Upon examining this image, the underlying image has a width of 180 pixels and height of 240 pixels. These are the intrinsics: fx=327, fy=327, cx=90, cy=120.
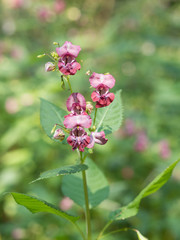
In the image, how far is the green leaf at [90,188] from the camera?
1158 millimetres

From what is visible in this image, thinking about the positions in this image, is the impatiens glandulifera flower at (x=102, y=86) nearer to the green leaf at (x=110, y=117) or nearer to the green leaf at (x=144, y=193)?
the green leaf at (x=110, y=117)

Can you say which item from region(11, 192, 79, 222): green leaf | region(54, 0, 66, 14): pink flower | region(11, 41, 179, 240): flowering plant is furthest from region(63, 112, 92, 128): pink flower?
region(54, 0, 66, 14): pink flower

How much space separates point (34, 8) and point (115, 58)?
1594 mm

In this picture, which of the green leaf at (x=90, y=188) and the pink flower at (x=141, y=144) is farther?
the pink flower at (x=141, y=144)

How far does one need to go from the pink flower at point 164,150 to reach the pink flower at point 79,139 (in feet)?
6.85

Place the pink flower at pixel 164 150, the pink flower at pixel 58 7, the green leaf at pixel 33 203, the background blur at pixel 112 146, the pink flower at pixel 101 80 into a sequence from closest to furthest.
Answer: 1. the green leaf at pixel 33 203
2. the pink flower at pixel 101 80
3. the background blur at pixel 112 146
4. the pink flower at pixel 164 150
5. the pink flower at pixel 58 7

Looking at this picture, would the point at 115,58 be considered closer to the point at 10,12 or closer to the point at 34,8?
the point at 34,8

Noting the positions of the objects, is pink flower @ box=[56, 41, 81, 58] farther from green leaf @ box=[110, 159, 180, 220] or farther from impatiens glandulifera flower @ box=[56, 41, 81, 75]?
green leaf @ box=[110, 159, 180, 220]

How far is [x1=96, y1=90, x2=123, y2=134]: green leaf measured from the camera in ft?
3.38

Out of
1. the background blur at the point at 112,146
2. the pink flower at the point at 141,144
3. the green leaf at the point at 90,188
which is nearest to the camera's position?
the green leaf at the point at 90,188

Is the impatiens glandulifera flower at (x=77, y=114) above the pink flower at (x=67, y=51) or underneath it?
underneath

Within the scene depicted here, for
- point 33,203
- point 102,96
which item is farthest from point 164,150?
point 33,203

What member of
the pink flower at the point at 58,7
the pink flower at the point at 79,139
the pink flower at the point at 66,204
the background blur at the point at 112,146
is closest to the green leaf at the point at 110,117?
the pink flower at the point at 79,139

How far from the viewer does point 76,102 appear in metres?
0.95
